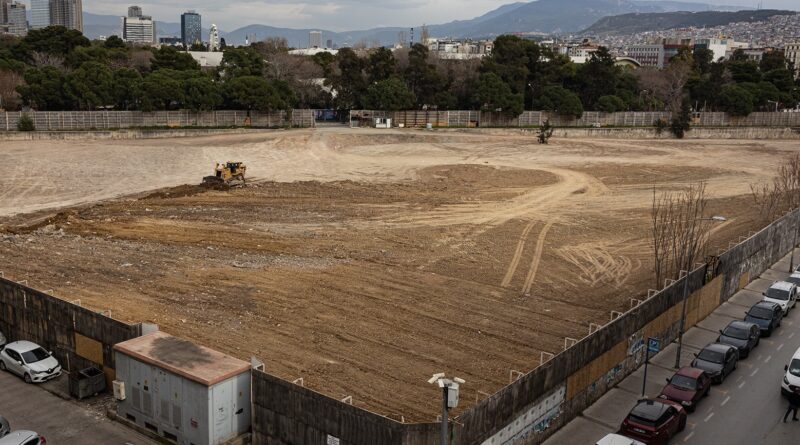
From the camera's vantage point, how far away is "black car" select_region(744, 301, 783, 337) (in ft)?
83.8

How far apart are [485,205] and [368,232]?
10695 millimetres

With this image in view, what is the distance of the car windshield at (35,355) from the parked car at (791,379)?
21.9m

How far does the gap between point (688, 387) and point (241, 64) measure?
78.8 metres

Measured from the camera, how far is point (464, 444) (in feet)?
46.1

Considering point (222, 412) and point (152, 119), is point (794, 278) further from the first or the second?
point (152, 119)

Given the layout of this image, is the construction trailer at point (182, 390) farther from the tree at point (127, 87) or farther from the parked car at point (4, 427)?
the tree at point (127, 87)

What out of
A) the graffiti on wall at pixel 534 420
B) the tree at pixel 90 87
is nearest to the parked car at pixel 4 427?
the graffiti on wall at pixel 534 420

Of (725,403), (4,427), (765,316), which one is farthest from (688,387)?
(4,427)

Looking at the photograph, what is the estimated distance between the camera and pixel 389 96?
280 feet

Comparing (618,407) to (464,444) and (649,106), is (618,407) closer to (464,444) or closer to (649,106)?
(464,444)

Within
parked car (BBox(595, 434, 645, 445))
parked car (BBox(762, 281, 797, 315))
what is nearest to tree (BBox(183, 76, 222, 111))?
parked car (BBox(762, 281, 797, 315))

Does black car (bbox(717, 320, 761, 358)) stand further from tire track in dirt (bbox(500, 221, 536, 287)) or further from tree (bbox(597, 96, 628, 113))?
tree (bbox(597, 96, 628, 113))

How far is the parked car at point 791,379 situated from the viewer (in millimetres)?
20156

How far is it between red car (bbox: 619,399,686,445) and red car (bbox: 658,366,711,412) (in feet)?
3.56
